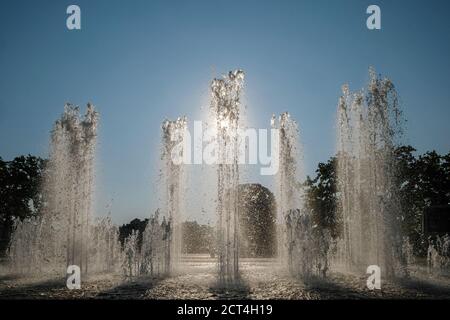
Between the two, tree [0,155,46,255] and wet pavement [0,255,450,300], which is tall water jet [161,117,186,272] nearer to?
wet pavement [0,255,450,300]

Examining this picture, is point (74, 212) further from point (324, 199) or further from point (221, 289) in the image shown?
point (324, 199)

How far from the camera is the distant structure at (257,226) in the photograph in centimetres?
3878

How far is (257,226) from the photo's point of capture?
40.7 m

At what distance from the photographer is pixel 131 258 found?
53.3 ft

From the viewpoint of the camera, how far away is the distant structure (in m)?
38.8

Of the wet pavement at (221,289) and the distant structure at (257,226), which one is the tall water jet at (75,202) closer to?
the wet pavement at (221,289)

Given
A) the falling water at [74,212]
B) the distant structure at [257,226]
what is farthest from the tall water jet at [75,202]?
the distant structure at [257,226]

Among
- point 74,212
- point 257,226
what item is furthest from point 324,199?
point 74,212

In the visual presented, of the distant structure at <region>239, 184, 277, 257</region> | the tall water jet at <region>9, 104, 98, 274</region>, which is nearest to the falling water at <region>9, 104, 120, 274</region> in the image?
the tall water jet at <region>9, 104, 98, 274</region>

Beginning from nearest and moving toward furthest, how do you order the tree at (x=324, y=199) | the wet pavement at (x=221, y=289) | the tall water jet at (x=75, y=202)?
the wet pavement at (x=221, y=289) → the tall water jet at (x=75, y=202) → the tree at (x=324, y=199)
